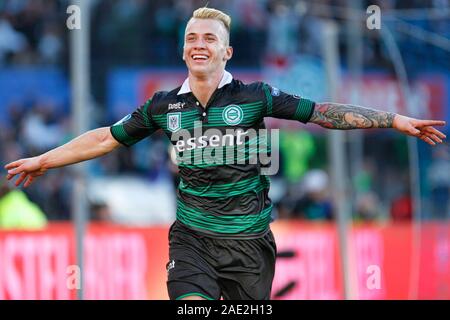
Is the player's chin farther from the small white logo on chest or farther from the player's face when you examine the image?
the small white logo on chest

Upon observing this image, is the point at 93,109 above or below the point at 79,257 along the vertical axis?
above

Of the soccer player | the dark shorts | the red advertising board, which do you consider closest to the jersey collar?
the soccer player

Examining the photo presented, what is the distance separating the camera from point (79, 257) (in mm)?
10461

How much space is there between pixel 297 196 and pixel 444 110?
5.42 meters

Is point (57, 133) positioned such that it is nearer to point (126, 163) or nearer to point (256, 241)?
point (126, 163)

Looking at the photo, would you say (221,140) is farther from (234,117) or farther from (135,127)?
(135,127)

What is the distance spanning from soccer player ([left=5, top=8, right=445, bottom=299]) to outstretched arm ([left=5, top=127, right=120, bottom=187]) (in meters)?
0.46

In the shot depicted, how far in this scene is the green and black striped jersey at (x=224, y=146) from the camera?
7.79 m

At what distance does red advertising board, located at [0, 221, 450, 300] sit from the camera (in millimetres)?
12547

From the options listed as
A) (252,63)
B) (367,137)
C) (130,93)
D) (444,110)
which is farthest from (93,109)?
(444,110)

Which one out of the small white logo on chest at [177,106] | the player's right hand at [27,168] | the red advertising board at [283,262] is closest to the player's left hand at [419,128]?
the small white logo on chest at [177,106]

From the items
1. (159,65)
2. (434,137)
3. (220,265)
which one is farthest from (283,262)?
(159,65)

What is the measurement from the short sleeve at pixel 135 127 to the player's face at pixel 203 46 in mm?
464
